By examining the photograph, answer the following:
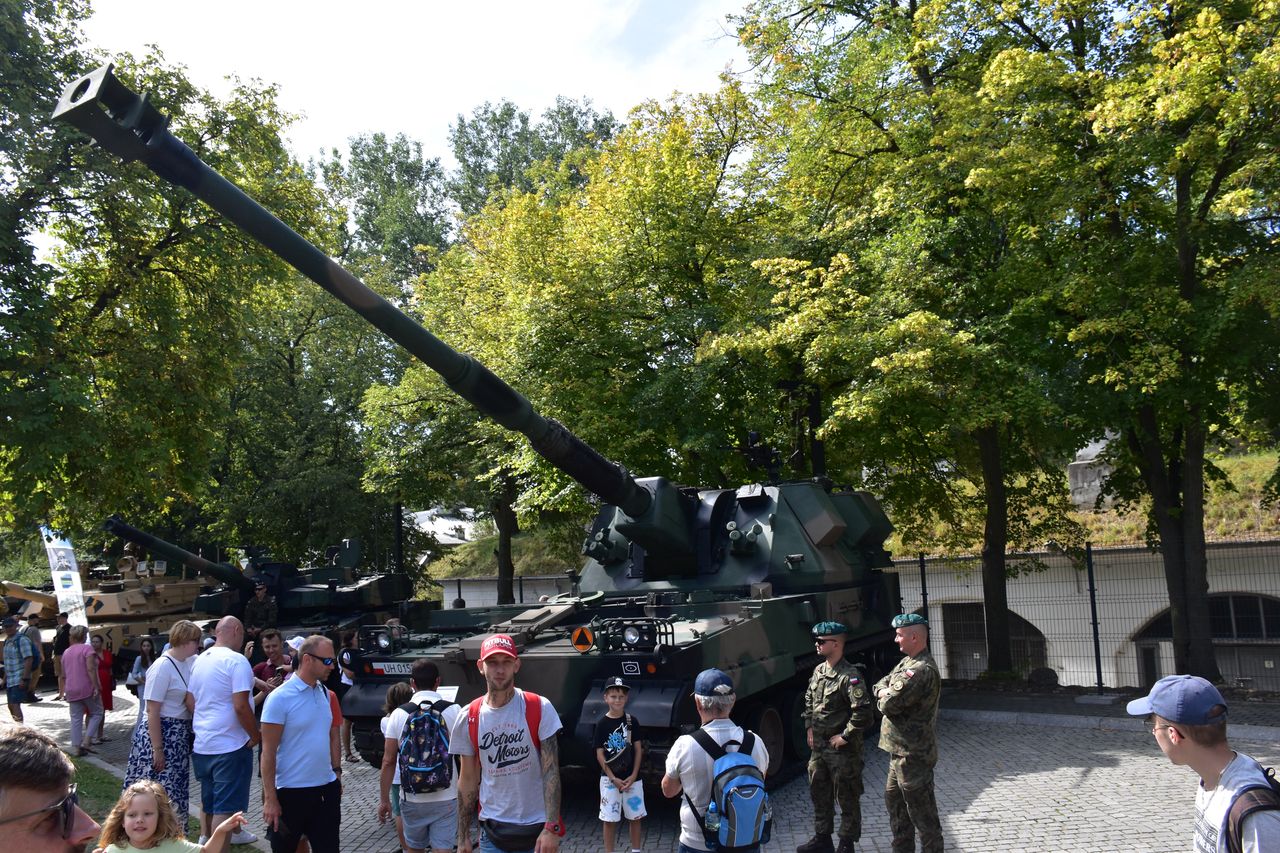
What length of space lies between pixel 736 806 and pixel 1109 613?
1797 cm

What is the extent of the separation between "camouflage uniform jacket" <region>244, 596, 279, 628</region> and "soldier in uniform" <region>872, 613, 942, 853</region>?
12.4 m

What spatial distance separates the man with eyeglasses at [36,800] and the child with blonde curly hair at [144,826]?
3.77 feet

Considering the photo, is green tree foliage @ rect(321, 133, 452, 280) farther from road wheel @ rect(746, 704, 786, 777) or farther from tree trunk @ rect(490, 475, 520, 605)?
road wheel @ rect(746, 704, 786, 777)

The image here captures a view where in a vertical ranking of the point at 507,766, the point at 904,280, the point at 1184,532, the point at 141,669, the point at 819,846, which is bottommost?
the point at 819,846

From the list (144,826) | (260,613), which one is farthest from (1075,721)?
(260,613)

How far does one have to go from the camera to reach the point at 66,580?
1736 centimetres

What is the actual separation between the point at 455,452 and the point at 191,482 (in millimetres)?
7031

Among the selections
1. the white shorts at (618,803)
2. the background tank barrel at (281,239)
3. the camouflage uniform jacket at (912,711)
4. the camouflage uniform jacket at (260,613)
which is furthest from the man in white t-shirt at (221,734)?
the camouflage uniform jacket at (260,613)

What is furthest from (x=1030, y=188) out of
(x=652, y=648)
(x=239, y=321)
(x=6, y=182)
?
(x=6, y=182)

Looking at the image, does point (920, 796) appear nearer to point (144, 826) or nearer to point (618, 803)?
point (618, 803)

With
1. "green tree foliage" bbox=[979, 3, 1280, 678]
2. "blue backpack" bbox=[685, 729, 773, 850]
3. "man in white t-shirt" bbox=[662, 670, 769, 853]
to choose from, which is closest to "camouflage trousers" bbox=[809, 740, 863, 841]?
"man in white t-shirt" bbox=[662, 670, 769, 853]

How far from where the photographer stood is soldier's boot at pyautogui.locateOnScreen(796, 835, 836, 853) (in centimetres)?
725

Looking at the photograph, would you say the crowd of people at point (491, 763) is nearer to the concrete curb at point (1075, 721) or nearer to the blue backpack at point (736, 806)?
the blue backpack at point (736, 806)

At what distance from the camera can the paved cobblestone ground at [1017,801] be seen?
772 centimetres
